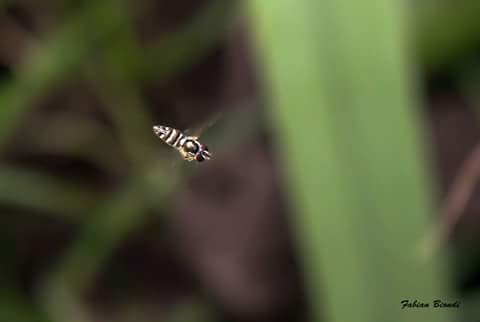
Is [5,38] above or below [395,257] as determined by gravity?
above

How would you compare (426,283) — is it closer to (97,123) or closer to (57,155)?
(97,123)

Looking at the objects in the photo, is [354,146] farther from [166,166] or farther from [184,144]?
[166,166]

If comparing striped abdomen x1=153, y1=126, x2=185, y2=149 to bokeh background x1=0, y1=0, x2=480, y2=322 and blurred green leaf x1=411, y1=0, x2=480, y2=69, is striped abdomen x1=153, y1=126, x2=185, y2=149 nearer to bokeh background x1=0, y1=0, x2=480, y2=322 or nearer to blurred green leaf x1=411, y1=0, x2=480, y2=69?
bokeh background x1=0, y1=0, x2=480, y2=322

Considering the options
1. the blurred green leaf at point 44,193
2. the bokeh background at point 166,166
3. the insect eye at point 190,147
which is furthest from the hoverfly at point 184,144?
the blurred green leaf at point 44,193

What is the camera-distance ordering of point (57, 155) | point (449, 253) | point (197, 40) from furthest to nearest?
1. point (57, 155)
2. point (197, 40)
3. point (449, 253)

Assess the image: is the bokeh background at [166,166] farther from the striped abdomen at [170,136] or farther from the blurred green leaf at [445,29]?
the striped abdomen at [170,136]

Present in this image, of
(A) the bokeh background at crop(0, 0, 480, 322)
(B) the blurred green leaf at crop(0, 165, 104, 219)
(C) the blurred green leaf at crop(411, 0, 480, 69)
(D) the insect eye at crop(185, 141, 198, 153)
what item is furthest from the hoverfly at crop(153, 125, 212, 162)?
(B) the blurred green leaf at crop(0, 165, 104, 219)

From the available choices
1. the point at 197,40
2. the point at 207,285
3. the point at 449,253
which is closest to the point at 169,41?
the point at 197,40
